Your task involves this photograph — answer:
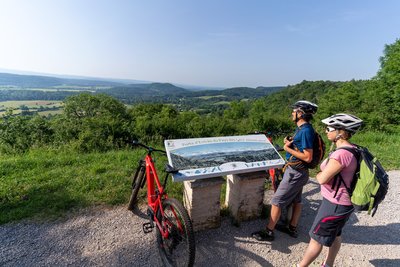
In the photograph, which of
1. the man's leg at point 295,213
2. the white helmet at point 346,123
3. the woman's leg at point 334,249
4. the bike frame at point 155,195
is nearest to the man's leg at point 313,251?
the woman's leg at point 334,249

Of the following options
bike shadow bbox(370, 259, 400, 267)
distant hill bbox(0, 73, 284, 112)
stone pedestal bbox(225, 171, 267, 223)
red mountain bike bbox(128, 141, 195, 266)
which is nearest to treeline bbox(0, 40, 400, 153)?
stone pedestal bbox(225, 171, 267, 223)

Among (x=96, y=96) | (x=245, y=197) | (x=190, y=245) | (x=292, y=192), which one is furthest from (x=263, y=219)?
(x=96, y=96)

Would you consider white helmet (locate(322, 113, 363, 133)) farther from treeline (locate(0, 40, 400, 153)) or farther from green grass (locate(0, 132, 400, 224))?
treeline (locate(0, 40, 400, 153))

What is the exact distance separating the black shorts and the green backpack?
0.15 meters

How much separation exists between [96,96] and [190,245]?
1391 inches

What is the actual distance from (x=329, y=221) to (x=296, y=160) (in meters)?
0.85

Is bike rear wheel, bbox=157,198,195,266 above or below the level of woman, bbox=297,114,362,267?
below

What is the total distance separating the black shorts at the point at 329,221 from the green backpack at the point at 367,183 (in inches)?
6.0

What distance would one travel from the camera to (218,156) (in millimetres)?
3420

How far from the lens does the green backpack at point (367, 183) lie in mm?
2098

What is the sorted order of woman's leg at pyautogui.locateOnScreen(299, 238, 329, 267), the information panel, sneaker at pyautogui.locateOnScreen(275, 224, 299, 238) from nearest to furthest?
woman's leg at pyautogui.locateOnScreen(299, 238, 329, 267), the information panel, sneaker at pyautogui.locateOnScreen(275, 224, 299, 238)

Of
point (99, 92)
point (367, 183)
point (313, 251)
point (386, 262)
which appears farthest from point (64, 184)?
point (99, 92)

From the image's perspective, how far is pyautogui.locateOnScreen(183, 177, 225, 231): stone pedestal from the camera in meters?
3.32

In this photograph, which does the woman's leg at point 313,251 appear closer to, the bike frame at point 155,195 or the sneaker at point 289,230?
the sneaker at point 289,230
